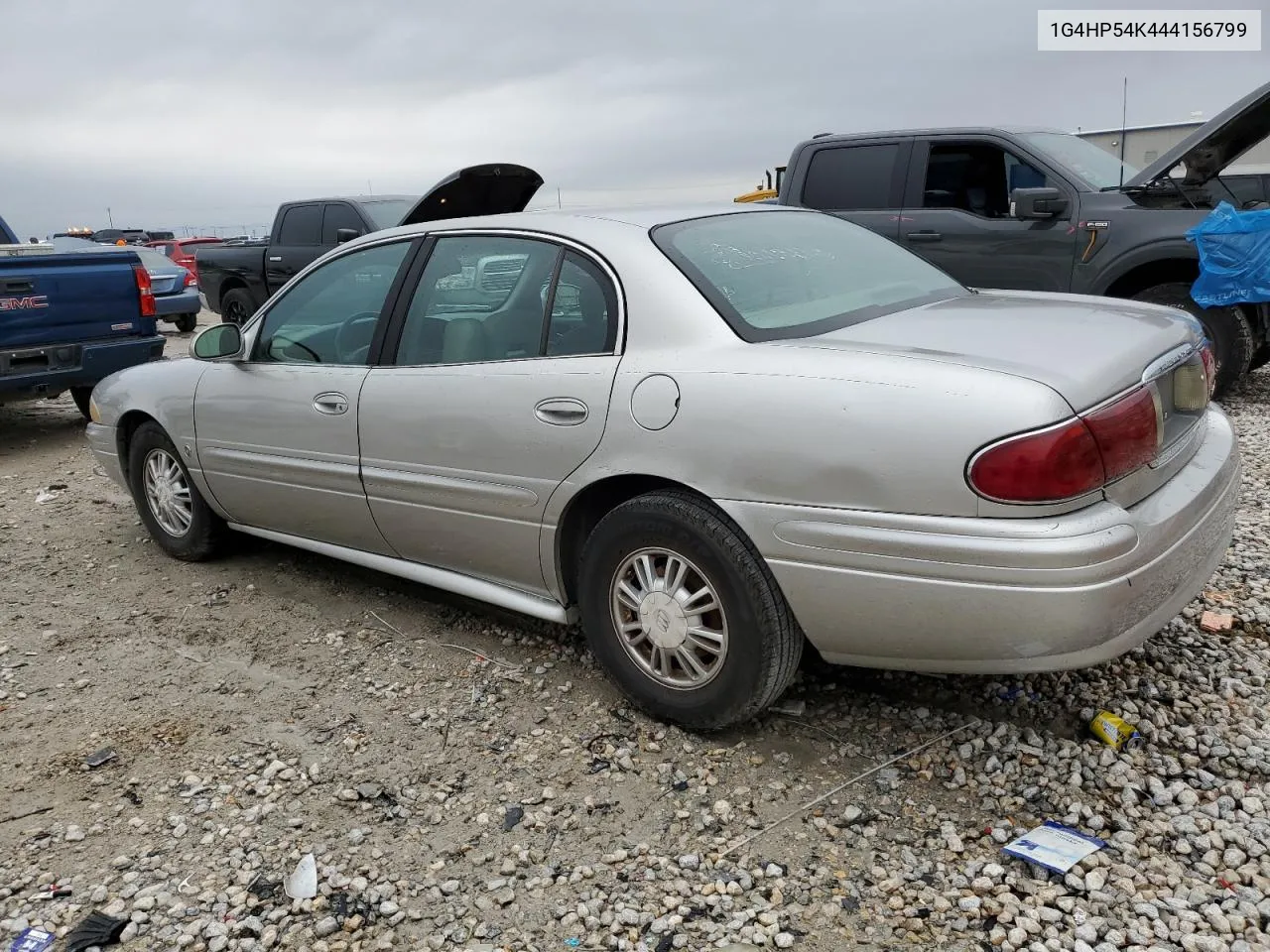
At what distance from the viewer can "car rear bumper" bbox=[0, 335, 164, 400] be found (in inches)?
293

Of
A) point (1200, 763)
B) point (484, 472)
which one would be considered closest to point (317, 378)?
point (484, 472)

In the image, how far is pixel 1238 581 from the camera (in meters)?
3.93

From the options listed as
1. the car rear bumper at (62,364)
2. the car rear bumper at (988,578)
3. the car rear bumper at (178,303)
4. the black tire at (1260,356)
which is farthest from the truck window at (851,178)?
the car rear bumper at (178,303)

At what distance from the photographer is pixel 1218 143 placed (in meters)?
6.68

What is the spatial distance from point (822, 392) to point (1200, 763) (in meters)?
1.45

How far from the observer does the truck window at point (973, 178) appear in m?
7.34

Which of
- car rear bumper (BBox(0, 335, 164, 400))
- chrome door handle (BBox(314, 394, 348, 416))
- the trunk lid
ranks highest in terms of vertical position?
the trunk lid

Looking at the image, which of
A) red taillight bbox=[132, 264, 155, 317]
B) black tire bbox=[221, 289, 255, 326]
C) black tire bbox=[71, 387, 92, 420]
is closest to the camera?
red taillight bbox=[132, 264, 155, 317]

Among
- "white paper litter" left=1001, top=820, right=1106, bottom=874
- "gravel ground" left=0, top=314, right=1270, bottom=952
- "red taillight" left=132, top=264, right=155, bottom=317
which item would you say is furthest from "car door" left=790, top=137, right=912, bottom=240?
"white paper litter" left=1001, top=820, right=1106, bottom=874

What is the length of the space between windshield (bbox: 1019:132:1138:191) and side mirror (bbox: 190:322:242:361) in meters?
5.56

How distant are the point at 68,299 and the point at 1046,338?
739 cm

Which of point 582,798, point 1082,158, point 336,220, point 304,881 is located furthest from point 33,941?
point 336,220

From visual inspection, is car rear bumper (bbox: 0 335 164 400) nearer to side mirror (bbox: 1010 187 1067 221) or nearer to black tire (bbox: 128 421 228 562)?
black tire (bbox: 128 421 228 562)

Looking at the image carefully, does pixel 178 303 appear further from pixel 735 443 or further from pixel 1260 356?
pixel 735 443
